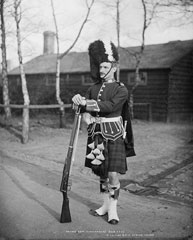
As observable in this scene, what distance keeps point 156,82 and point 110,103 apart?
40.2 ft

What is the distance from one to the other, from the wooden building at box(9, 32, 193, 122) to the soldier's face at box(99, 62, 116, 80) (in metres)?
9.93

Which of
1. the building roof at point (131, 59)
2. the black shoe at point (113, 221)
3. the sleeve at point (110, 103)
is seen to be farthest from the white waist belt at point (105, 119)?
the building roof at point (131, 59)

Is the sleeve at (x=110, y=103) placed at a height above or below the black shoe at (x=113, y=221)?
above

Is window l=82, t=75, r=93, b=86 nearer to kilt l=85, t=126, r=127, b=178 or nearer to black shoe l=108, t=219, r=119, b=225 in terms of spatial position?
kilt l=85, t=126, r=127, b=178

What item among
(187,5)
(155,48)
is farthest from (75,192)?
(155,48)

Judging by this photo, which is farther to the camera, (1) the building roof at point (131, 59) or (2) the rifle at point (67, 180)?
(1) the building roof at point (131, 59)

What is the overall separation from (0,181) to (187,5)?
12.9ft

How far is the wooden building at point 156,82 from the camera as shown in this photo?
14.0 meters

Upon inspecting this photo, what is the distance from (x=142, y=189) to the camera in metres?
4.20

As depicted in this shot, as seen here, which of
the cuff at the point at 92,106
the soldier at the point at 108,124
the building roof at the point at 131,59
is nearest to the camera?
the cuff at the point at 92,106

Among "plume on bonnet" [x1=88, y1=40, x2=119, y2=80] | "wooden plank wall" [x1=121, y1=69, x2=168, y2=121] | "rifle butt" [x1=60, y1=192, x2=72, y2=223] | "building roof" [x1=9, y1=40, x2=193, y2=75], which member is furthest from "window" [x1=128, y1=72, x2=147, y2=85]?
"rifle butt" [x1=60, y1=192, x2=72, y2=223]

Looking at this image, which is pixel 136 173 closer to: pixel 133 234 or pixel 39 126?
pixel 133 234

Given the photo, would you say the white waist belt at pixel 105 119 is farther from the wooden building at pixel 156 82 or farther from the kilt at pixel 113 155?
the wooden building at pixel 156 82

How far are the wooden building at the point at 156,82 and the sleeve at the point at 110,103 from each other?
32.9 ft
